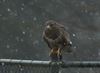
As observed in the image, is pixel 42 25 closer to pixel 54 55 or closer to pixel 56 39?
pixel 56 39

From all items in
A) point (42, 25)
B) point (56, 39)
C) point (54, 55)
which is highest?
point (42, 25)

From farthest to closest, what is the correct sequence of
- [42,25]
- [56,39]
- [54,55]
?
[42,25], [56,39], [54,55]

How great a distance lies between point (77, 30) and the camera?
39.8 feet

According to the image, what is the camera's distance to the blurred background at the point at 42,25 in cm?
1123

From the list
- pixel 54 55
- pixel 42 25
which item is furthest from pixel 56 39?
pixel 42 25

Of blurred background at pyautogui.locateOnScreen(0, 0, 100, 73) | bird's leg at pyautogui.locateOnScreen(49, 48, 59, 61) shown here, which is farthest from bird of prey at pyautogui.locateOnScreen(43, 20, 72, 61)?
blurred background at pyautogui.locateOnScreen(0, 0, 100, 73)

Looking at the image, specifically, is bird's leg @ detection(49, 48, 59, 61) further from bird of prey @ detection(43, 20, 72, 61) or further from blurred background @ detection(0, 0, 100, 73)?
blurred background @ detection(0, 0, 100, 73)

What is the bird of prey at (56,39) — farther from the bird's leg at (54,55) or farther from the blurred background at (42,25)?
the blurred background at (42,25)

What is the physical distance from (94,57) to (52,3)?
Answer: 264cm

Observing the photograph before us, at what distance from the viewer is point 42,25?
12.1 m

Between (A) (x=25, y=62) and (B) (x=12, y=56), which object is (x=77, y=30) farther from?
(A) (x=25, y=62)

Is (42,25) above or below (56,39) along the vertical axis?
above

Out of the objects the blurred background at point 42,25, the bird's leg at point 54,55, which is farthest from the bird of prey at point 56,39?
the blurred background at point 42,25

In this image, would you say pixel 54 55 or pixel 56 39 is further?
pixel 56 39
